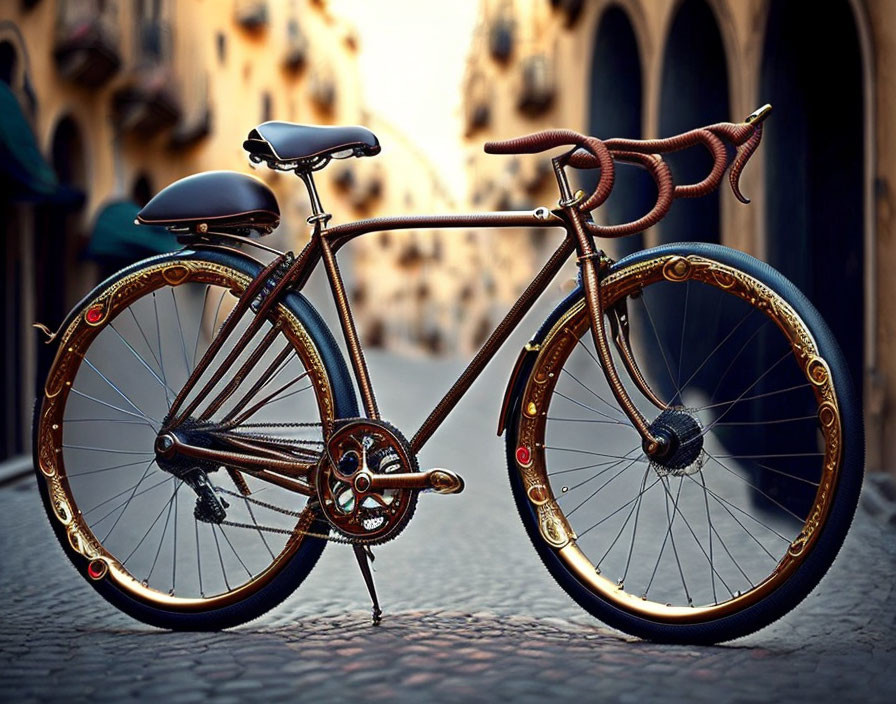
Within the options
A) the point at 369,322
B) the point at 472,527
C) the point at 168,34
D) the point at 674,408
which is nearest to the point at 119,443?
the point at 472,527

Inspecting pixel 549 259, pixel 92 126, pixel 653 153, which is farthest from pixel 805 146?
pixel 92 126

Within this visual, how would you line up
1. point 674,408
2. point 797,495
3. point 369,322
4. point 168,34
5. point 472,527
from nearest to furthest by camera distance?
point 674,408
point 472,527
point 797,495
point 168,34
point 369,322

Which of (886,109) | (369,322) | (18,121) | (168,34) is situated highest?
(168,34)

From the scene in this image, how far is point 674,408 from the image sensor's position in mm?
2695

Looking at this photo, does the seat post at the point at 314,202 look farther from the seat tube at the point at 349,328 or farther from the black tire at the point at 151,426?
the black tire at the point at 151,426

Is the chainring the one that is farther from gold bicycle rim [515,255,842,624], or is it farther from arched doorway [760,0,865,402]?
arched doorway [760,0,865,402]

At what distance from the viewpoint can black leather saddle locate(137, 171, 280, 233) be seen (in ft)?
10.2

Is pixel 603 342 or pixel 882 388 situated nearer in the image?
pixel 603 342

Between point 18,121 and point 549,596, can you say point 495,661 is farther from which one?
point 18,121

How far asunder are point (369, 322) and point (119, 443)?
29130mm

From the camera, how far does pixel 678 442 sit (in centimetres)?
264

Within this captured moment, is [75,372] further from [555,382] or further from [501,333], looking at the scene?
[555,382]

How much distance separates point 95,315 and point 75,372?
178 mm

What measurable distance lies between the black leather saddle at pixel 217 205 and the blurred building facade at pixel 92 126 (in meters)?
2.65
